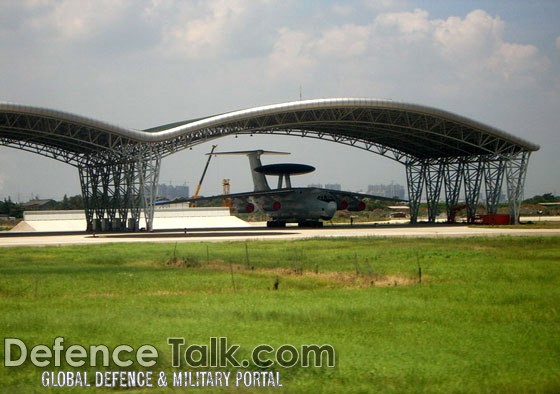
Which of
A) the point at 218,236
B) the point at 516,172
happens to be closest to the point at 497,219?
the point at 516,172

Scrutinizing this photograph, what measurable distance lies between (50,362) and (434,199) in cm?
7479

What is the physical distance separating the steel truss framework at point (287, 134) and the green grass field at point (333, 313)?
28538 mm

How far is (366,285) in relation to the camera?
21.8 metres

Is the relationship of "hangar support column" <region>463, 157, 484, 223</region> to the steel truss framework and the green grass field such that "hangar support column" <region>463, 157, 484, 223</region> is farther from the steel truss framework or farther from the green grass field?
the green grass field

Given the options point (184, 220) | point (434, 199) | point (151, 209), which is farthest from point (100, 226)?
point (434, 199)

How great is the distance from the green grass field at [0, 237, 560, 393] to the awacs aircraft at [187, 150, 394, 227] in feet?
133

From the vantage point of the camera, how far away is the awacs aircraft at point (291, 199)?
71312mm

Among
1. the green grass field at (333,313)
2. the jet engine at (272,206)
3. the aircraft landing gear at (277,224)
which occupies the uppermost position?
the jet engine at (272,206)

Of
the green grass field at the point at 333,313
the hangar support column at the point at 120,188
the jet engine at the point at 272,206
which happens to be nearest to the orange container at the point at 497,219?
the jet engine at the point at 272,206

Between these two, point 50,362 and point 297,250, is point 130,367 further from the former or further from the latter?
point 297,250

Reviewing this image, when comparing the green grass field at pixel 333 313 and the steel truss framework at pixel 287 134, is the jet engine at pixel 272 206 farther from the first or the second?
the green grass field at pixel 333 313

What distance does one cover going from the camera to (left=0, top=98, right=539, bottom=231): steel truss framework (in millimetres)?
57844

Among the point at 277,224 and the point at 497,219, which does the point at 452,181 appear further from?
the point at 277,224

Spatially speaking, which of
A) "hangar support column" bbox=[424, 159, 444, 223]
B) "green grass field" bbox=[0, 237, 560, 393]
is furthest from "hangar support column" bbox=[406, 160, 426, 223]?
"green grass field" bbox=[0, 237, 560, 393]
